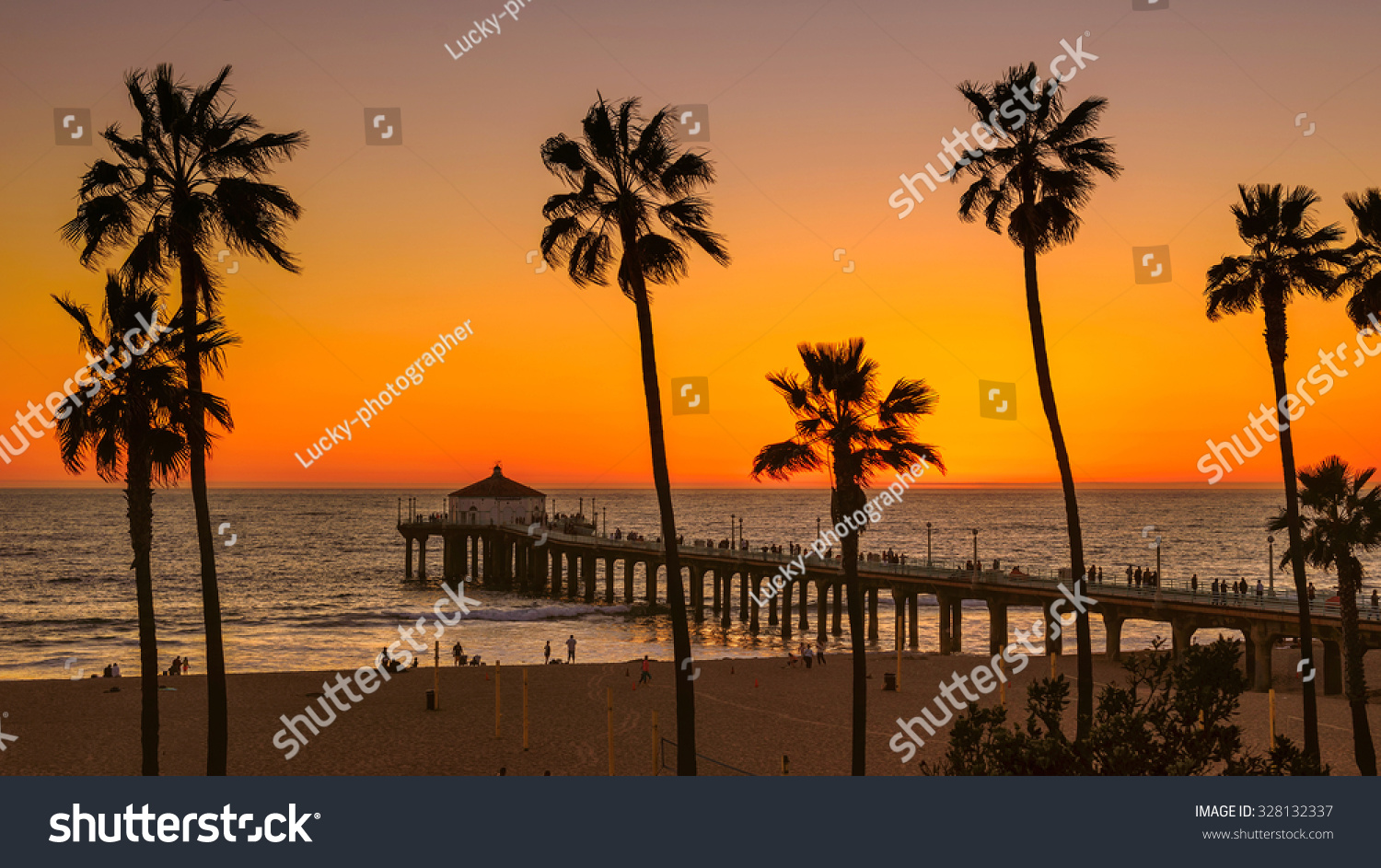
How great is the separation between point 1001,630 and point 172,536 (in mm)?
140615

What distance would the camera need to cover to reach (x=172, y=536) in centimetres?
15650

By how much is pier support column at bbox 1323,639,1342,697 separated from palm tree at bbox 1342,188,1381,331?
73.6ft

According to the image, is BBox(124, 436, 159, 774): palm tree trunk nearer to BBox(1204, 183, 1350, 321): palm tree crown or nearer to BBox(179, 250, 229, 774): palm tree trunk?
BBox(179, 250, 229, 774): palm tree trunk

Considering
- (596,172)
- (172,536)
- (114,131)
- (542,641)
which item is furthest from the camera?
(172,536)

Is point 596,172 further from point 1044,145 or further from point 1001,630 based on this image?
point 1001,630

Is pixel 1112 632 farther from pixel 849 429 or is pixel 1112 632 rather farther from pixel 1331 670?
pixel 849 429

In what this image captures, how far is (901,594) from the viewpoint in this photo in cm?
5447

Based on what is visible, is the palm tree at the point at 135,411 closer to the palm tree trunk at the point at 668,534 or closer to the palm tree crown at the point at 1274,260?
the palm tree trunk at the point at 668,534

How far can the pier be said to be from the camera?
3766 centimetres

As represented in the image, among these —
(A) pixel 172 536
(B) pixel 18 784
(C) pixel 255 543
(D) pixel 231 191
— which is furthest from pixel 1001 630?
(A) pixel 172 536

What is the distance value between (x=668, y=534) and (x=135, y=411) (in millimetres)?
7548

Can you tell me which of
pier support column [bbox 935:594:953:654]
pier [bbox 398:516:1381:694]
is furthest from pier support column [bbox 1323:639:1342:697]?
pier support column [bbox 935:594:953:654]

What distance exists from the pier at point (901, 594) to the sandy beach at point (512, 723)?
2.60m

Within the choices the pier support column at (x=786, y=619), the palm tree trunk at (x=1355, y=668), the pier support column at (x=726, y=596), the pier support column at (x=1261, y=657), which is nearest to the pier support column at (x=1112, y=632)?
the pier support column at (x=1261, y=657)
